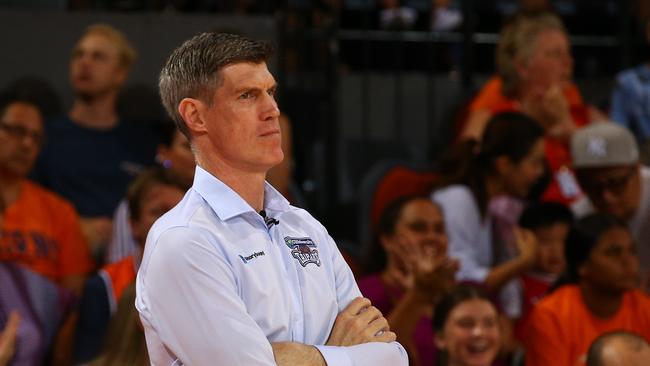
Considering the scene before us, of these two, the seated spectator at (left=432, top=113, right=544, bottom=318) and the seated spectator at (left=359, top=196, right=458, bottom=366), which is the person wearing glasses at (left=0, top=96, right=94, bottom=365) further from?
the seated spectator at (left=432, top=113, right=544, bottom=318)

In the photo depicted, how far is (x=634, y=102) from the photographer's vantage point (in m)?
6.88

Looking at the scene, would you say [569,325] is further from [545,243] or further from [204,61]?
[204,61]

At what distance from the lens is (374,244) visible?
5715mm

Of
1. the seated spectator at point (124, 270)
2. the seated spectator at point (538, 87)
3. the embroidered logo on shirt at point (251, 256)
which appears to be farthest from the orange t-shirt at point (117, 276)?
the embroidered logo on shirt at point (251, 256)

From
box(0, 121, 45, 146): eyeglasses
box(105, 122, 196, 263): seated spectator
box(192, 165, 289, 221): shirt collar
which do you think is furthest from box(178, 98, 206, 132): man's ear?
box(0, 121, 45, 146): eyeglasses

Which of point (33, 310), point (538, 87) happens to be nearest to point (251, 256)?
point (33, 310)

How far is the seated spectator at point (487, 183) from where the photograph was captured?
5816 mm

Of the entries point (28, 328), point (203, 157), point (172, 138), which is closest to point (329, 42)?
point (172, 138)

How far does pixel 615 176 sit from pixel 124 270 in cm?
240

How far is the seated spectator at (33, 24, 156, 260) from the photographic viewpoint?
613 centimetres

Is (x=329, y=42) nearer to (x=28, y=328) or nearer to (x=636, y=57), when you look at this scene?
(x=636, y=57)

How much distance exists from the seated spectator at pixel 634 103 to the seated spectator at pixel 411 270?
175 cm

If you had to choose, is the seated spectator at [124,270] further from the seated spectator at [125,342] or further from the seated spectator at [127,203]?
the seated spectator at [125,342]

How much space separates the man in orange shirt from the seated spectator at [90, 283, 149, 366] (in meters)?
1.61
